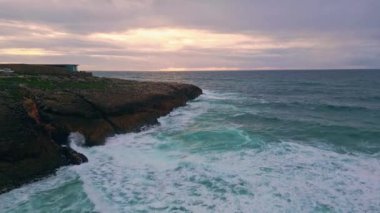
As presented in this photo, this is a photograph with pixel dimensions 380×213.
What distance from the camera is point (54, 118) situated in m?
19.8

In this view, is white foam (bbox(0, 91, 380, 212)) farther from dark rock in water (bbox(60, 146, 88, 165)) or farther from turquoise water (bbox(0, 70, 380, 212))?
dark rock in water (bbox(60, 146, 88, 165))

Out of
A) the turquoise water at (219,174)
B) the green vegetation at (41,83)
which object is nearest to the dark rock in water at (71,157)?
the turquoise water at (219,174)

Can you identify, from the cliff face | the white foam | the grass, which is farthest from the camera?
the grass

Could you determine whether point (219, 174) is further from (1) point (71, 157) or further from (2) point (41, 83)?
(2) point (41, 83)

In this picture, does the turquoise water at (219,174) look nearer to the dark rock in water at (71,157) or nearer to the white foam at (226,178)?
the white foam at (226,178)

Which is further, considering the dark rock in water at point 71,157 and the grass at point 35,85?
the grass at point 35,85

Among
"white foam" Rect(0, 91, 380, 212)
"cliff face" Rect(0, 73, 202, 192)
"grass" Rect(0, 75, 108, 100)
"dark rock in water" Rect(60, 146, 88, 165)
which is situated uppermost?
"grass" Rect(0, 75, 108, 100)

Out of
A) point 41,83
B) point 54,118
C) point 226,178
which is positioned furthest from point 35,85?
point 226,178

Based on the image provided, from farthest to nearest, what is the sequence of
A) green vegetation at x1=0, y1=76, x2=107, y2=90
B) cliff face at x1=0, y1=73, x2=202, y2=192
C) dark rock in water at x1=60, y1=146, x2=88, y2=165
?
1. green vegetation at x1=0, y1=76, x2=107, y2=90
2. dark rock in water at x1=60, y1=146, x2=88, y2=165
3. cliff face at x1=0, y1=73, x2=202, y2=192

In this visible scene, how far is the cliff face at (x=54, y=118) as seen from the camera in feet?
51.2

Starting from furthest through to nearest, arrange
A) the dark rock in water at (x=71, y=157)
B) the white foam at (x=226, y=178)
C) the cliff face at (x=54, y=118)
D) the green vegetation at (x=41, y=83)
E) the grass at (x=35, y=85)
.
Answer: the green vegetation at (x=41, y=83) → the grass at (x=35, y=85) → the dark rock in water at (x=71, y=157) → the cliff face at (x=54, y=118) → the white foam at (x=226, y=178)

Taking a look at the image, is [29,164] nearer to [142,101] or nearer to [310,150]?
[142,101]

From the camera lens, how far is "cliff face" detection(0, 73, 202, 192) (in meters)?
15.6

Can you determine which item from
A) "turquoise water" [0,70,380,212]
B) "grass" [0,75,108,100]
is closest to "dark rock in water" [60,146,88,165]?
"turquoise water" [0,70,380,212]
